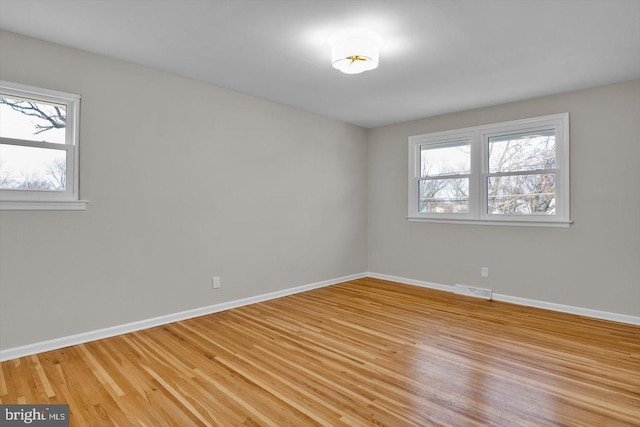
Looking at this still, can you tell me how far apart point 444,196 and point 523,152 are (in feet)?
3.77

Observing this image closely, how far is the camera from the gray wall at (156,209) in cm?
272

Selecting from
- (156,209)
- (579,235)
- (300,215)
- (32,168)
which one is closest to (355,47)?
(156,209)

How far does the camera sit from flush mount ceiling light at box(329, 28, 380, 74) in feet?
8.52

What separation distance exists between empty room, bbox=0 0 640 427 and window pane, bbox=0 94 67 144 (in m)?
0.02

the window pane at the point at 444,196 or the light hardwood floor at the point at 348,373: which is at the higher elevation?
the window pane at the point at 444,196

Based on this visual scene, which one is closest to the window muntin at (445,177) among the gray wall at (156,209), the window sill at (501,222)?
the window sill at (501,222)

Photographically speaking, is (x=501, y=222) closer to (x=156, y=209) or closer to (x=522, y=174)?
(x=522, y=174)

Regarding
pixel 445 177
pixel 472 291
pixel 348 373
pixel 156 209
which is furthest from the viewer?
pixel 445 177

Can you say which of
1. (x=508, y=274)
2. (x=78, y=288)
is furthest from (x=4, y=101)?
(x=508, y=274)

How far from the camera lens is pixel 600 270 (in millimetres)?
3721

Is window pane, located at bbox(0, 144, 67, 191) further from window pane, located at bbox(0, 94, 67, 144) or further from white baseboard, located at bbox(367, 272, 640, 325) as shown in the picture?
white baseboard, located at bbox(367, 272, 640, 325)

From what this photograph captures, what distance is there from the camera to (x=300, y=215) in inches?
188

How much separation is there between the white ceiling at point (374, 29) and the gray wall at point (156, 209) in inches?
10.8

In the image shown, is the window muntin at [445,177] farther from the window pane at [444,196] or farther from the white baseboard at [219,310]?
the white baseboard at [219,310]
